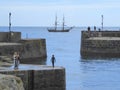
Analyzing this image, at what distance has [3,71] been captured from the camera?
27250 millimetres

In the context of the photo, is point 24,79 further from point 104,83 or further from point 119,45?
point 119,45

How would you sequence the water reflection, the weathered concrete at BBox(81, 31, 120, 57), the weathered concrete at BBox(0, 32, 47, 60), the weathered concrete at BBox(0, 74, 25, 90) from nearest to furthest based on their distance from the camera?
the weathered concrete at BBox(0, 74, 25, 90)
the water reflection
the weathered concrete at BBox(0, 32, 47, 60)
the weathered concrete at BBox(81, 31, 120, 57)

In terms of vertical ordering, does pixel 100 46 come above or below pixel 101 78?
above

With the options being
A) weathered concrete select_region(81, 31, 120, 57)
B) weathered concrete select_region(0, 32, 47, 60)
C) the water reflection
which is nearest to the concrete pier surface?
the water reflection

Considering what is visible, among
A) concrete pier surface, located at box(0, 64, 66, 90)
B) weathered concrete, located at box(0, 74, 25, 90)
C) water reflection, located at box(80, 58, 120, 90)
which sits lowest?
water reflection, located at box(80, 58, 120, 90)

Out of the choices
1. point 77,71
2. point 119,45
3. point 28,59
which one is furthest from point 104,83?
point 119,45

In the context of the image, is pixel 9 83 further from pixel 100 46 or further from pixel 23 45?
pixel 100 46

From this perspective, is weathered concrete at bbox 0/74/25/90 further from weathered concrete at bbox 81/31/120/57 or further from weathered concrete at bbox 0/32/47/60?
weathered concrete at bbox 81/31/120/57

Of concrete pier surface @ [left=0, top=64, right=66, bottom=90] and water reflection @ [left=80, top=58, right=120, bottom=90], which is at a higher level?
concrete pier surface @ [left=0, top=64, right=66, bottom=90]

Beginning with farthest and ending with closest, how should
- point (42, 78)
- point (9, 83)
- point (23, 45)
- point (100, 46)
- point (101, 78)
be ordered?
point (100, 46), point (23, 45), point (101, 78), point (42, 78), point (9, 83)

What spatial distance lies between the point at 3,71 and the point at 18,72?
87cm

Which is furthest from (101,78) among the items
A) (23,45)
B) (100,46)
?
(100,46)

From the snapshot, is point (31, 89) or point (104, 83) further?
point (104, 83)

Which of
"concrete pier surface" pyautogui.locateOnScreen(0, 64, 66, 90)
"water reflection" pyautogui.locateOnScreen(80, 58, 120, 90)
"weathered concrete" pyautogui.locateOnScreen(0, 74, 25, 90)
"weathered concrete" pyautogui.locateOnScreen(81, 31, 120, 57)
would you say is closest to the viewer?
"weathered concrete" pyautogui.locateOnScreen(0, 74, 25, 90)
